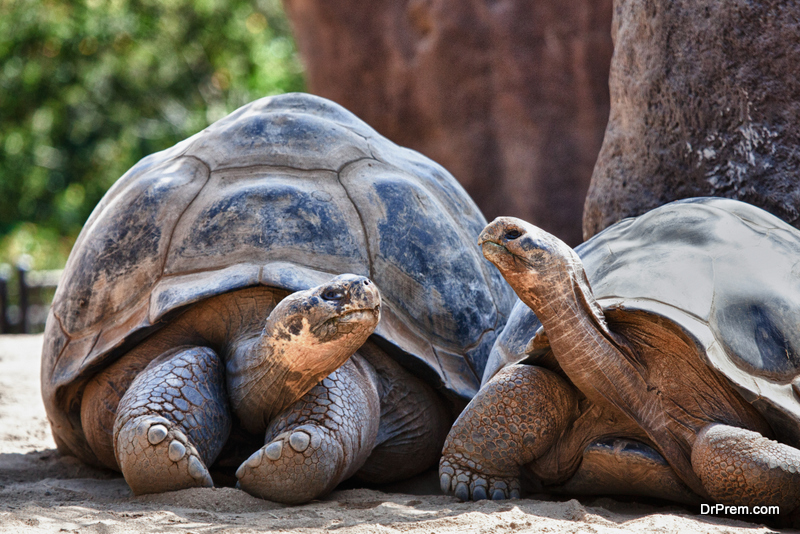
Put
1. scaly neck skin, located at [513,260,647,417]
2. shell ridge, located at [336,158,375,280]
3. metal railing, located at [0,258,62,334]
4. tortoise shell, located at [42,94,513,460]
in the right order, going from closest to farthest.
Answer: scaly neck skin, located at [513,260,647,417] → tortoise shell, located at [42,94,513,460] → shell ridge, located at [336,158,375,280] → metal railing, located at [0,258,62,334]

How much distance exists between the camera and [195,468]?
89.4 inches

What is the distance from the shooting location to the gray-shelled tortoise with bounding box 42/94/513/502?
7.55 ft

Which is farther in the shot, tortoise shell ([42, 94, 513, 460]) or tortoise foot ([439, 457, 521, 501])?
tortoise shell ([42, 94, 513, 460])

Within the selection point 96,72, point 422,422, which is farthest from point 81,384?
point 96,72

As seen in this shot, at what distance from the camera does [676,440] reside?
92.4 inches

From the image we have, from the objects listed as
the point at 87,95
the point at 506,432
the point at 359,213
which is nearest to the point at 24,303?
the point at 87,95

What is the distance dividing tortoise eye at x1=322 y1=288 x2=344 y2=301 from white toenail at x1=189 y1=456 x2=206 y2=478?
23.3 inches

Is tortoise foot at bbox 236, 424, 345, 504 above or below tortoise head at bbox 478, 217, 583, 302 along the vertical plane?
below

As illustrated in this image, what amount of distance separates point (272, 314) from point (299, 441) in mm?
375

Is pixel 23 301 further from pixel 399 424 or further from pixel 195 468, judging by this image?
pixel 195 468

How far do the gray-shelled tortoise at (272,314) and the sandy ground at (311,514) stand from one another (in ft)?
0.30

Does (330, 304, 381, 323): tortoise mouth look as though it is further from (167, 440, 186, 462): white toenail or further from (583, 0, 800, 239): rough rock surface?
(583, 0, 800, 239): rough rock surface

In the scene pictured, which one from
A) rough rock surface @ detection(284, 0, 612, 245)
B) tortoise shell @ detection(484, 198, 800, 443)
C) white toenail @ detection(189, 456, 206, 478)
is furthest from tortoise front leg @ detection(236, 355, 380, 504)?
rough rock surface @ detection(284, 0, 612, 245)

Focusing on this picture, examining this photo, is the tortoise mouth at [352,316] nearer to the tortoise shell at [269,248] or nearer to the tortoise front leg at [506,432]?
the tortoise shell at [269,248]
